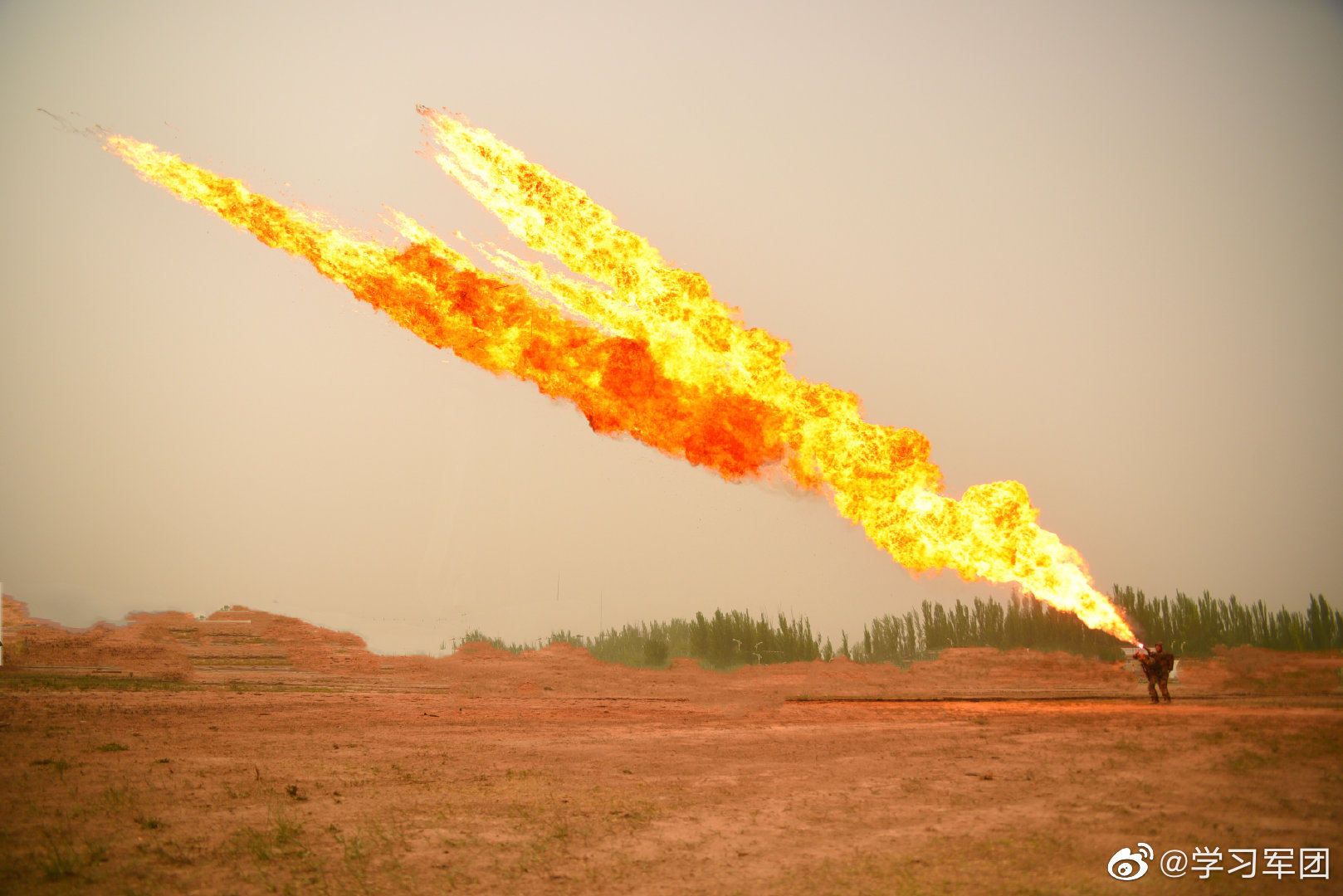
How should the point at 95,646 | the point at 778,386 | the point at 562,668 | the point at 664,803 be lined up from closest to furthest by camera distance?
the point at 664,803 < the point at 778,386 < the point at 95,646 < the point at 562,668

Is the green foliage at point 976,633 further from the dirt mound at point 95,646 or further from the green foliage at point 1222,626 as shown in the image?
the dirt mound at point 95,646

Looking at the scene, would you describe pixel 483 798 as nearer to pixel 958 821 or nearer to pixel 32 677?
pixel 958 821

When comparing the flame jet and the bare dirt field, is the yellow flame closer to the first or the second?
the flame jet

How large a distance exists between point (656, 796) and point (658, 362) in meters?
15.3

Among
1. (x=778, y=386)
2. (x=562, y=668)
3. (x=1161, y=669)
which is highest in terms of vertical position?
(x=778, y=386)

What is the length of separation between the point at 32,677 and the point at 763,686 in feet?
88.8

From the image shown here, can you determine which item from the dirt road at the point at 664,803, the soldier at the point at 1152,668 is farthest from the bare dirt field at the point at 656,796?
the soldier at the point at 1152,668

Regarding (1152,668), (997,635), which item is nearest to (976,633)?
(997,635)

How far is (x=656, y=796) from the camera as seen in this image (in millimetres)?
12406

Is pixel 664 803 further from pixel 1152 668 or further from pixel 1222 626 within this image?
pixel 1222 626

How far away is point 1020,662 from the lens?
44.1 m

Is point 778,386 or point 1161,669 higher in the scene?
point 778,386

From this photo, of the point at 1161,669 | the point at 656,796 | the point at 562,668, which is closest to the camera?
the point at 656,796

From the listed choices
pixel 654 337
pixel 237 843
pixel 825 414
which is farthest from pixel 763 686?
pixel 237 843
